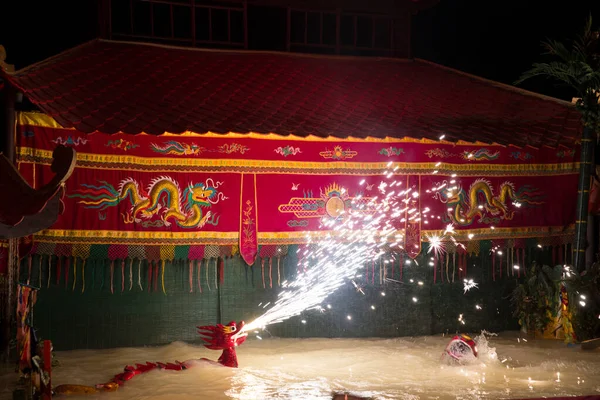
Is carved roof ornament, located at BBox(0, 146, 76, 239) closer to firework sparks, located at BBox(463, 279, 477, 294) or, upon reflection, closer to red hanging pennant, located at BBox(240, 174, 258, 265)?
red hanging pennant, located at BBox(240, 174, 258, 265)

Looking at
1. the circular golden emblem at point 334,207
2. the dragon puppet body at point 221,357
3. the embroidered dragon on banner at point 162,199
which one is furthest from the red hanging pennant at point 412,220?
the dragon puppet body at point 221,357

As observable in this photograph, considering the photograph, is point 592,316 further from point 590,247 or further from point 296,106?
point 296,106

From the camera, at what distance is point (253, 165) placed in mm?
8375

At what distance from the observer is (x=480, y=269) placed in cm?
Result: 980

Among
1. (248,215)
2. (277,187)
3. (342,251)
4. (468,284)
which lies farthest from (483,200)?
(248,215)

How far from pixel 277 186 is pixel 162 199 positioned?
53.6 inches

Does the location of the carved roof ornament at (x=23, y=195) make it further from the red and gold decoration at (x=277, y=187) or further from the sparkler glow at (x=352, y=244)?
the sparkler glow at (x=352, y=244)

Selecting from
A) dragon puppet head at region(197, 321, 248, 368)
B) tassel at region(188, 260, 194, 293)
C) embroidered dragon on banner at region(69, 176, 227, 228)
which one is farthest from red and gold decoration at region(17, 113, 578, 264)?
dragon puppet head at region(197, 321, 248, 368)

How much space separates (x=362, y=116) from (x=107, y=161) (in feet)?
10.3

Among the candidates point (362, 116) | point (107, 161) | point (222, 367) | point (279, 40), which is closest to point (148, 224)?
point (107, 161)

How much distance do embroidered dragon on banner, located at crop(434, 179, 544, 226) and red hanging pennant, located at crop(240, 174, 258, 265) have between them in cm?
234

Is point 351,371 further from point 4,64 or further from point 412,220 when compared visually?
point 4,64

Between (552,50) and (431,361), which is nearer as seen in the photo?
(431,361)

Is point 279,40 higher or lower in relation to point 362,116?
higher
